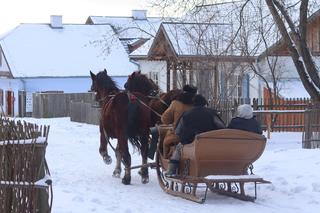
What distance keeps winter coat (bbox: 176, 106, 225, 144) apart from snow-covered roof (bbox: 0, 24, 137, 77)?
43.3 metres

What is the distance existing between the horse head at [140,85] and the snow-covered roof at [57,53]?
39809 mm

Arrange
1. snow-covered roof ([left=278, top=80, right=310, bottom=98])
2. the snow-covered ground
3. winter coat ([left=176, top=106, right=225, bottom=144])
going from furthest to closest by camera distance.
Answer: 1. snow-covered roof ([left=278, top=80, right=310, bottom=98])
2. winter coat ([left=176, top=106, right=225, bottom=144])
3. the snow-covered ground

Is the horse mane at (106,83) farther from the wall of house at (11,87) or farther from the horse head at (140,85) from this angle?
the wall of house at (11,87)

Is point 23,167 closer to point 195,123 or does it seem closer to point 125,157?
point 195,123

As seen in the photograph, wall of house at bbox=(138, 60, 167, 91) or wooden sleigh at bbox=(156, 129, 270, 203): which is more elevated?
wall of house at bbox=(138, 60, 167, 91)

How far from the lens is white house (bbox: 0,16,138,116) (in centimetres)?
5491

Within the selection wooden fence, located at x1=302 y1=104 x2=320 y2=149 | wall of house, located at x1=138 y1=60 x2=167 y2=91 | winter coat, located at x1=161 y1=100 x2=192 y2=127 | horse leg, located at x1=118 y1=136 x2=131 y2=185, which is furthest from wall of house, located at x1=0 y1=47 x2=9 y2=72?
winter coat, located at x1=161 y1=100 x2=192 y2=127

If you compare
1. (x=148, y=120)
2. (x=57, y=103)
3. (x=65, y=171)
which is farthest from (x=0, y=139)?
(x=57, y=103)

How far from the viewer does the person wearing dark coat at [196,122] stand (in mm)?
11430

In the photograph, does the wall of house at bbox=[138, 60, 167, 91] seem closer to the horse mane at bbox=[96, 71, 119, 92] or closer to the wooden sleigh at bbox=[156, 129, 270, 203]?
the horse mane at bbox=[96, 71, 119, 92]

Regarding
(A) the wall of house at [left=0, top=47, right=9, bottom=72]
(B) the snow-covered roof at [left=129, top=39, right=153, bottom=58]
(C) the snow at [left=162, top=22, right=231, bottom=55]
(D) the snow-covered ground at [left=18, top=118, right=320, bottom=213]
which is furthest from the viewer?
(A) the wall of house at [left=0, top=47, right=9, bottom=72]

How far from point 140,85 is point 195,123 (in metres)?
3.62

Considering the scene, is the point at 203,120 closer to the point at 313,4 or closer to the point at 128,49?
the point at 313,4

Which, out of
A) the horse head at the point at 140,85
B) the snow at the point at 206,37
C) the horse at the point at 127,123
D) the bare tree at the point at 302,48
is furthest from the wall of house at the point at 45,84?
the horse at the point at 127,123
